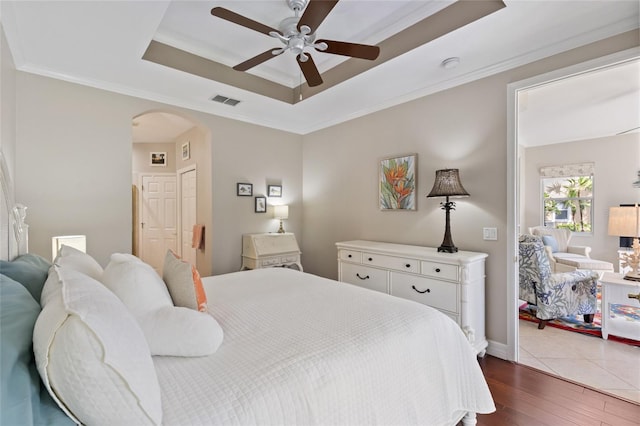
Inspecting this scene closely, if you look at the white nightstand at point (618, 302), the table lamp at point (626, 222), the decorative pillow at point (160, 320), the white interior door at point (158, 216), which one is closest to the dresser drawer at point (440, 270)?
the white nightstand at point (618, 302)

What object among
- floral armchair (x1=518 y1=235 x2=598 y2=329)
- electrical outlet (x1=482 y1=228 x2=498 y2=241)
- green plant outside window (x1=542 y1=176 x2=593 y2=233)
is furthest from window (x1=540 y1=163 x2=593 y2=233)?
electrical outlet (x1=482 y1=228 x2=498 y2=241)

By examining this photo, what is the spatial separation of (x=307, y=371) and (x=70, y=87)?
3.42 m

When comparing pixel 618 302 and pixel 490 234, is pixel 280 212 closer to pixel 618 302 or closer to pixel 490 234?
pixel 490 234

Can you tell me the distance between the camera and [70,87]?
2.79 meters

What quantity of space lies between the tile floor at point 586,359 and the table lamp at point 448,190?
1.12 metres

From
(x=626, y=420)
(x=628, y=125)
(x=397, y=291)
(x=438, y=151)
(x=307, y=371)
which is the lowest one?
(x=626, y=420)

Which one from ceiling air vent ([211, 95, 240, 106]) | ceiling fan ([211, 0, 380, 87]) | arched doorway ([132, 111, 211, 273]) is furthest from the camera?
arched doorway ([132, 111, 211, 273])

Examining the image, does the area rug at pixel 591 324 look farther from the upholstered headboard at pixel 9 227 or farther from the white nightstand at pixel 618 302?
the upholstered headboard at pixel 9 227

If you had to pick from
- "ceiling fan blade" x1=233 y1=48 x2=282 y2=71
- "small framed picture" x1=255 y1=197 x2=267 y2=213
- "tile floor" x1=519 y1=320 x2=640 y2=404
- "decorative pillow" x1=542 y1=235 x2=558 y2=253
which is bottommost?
"tile floor" x1=519 y1=320 x2=640 y2=404

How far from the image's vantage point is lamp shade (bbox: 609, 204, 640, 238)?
3.65 meters

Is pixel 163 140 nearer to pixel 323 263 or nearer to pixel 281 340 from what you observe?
pixel 323 263

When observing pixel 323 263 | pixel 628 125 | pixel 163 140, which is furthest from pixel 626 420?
pixel 163 140

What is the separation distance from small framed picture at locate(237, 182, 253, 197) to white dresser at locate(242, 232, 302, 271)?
56 cm

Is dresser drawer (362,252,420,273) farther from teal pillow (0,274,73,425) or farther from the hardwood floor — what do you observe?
teal pillow (0,274,73,425)
